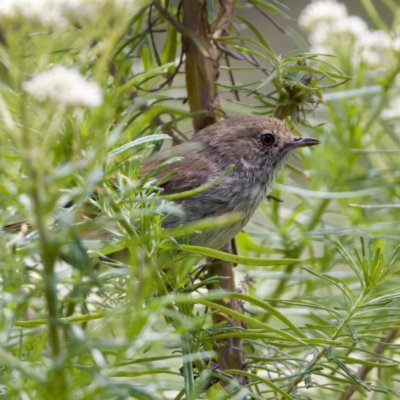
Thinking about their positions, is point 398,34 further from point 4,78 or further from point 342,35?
point 4,78

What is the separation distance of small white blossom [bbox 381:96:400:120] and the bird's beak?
21 centimetres

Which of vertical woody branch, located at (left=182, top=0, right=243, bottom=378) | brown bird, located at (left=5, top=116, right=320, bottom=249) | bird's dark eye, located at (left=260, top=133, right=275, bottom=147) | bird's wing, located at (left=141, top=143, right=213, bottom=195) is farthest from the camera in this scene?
bird's dark eye, located at (left=260, top=133, right=275, bottom=147)

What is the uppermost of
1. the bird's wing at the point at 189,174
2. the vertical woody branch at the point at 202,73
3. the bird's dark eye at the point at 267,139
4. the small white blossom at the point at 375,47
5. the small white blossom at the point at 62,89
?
the bird's dark eye at the point at 267,139

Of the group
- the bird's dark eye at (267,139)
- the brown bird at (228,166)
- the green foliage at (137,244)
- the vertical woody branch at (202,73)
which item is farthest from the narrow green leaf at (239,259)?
the bird's dark eye at (267,139)

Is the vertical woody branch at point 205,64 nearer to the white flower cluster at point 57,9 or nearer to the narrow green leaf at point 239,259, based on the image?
the narrow green leaf at point 239,259

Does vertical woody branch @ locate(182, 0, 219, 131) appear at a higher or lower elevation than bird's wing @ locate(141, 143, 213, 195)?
lower

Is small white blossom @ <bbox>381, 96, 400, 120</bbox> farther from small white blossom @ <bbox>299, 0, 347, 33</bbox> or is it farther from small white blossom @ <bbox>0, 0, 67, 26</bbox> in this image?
small white blossom @ <bbox>0, 0, 67, 26</bbox>

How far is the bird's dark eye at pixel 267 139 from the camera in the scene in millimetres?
2351

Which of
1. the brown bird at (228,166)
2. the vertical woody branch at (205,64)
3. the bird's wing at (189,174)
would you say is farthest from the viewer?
the bird's wing at (189,174)

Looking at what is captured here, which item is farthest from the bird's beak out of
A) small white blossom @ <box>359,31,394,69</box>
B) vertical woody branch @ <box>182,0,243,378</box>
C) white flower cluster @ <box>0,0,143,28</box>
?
white flower cluster @ <box>0,0,143,28</box>

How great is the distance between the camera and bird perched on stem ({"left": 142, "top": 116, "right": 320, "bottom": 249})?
194 centimetres

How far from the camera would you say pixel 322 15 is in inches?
73.0

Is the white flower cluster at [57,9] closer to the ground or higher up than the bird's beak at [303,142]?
closer to the ground

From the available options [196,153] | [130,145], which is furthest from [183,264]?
[196,153]
